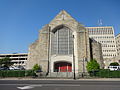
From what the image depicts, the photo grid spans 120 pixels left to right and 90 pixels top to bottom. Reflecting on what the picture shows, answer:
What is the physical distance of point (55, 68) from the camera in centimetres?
3400

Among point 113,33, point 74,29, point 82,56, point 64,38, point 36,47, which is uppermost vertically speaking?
point 113,33

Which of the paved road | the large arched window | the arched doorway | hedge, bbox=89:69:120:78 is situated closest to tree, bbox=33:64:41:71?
the arched doorway

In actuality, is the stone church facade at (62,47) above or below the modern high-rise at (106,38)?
below

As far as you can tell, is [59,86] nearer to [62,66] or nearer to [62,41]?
[62,66]

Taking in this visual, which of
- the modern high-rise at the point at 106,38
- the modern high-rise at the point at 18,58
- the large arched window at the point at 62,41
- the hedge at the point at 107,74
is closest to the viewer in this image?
the hedge at the point at 107,74

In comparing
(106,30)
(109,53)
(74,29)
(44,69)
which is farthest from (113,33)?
(44,69)

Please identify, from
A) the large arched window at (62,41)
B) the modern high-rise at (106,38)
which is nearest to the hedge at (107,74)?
the large arched window at (62,41)

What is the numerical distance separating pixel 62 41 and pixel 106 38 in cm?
9432

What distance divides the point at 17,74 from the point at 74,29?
59.7 ft

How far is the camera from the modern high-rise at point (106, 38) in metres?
113

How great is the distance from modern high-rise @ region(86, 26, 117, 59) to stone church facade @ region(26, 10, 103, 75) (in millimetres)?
82145

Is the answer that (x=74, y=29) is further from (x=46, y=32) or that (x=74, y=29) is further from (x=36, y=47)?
(x=36, y=47)

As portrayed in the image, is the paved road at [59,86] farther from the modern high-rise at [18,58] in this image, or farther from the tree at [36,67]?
the modern high-rise at [18,58]

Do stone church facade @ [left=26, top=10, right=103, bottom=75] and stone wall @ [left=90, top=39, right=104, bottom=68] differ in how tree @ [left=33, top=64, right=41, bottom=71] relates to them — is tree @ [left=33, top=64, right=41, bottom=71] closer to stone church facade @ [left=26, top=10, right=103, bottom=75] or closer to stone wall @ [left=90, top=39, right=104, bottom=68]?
stone church facade @ [left=26, top=10, right=103, bottom=75]
